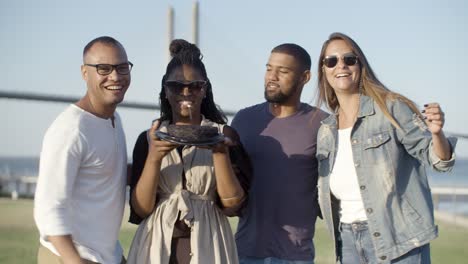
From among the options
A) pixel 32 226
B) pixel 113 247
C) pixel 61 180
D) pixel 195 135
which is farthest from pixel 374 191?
pixel 32 226

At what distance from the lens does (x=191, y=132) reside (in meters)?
2.17

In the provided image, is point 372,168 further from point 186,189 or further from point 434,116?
point 186,189

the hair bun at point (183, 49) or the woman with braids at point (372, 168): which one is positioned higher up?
the hair bun at point (183, 49)

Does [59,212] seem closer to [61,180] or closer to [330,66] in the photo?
[61,180]

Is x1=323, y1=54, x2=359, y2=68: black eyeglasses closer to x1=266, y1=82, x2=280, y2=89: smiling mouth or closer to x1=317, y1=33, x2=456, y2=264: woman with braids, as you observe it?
x1=317, y1=33, x2=456, y2=264: woman with braids

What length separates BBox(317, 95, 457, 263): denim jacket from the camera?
8.12 feet

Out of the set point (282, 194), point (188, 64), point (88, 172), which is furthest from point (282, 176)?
point (88, 172)

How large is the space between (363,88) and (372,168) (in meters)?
0.30

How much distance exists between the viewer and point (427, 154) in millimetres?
2408

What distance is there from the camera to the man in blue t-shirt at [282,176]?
8.94 ft

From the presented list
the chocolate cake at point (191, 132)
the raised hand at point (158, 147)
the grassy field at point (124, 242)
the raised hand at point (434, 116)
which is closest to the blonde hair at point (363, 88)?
the raised hand at point (434, 116)

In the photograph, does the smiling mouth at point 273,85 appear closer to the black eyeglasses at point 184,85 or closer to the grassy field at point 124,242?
the black eyeglasses at point 184,85

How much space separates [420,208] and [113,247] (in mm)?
1026

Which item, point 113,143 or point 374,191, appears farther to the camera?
point 374,191
